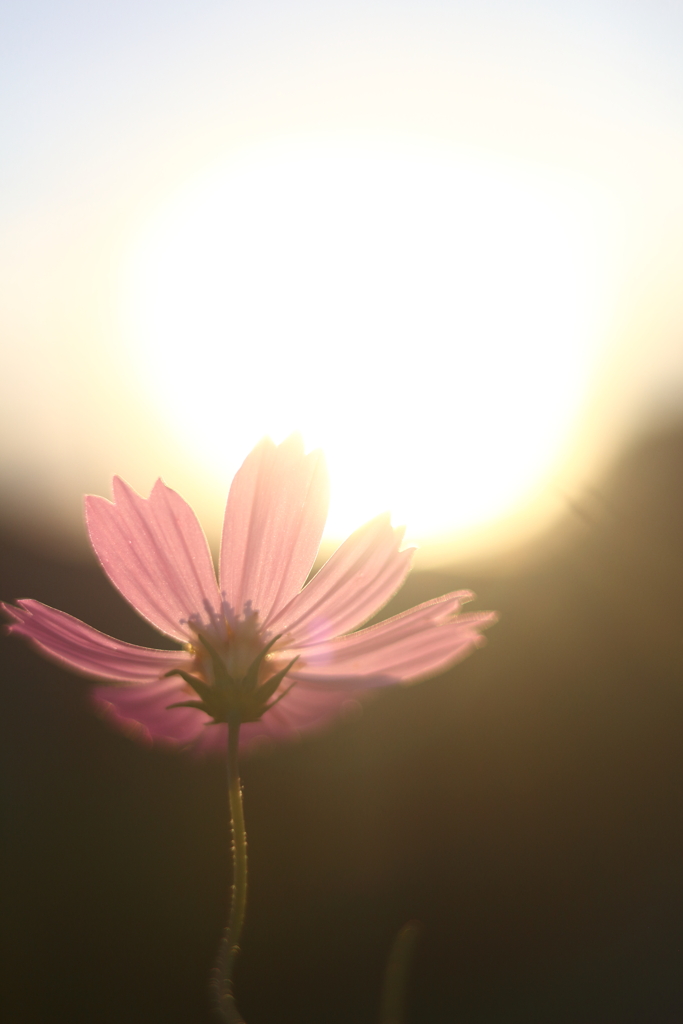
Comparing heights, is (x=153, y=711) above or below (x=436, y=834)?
above

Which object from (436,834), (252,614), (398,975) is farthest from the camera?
(436,834)

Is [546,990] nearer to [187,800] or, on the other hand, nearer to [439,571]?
[187,800]

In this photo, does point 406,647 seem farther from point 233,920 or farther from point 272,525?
point 233,920

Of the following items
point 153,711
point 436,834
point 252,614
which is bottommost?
point 436,834

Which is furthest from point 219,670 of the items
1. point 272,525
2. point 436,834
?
point 436,834

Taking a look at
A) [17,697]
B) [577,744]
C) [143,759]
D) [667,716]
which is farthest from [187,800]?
[667,716]

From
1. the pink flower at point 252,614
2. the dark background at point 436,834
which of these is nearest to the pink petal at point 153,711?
the pink flower at point 252,614

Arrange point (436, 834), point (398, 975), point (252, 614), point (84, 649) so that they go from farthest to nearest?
point (436, 834) < point (252, 614) < point (84, 649) < point (398, 975)

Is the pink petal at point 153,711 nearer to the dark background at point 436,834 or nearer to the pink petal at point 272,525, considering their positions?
the pink petal at point 272,525

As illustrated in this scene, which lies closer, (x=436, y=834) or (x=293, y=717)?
(x=293, y=717)
